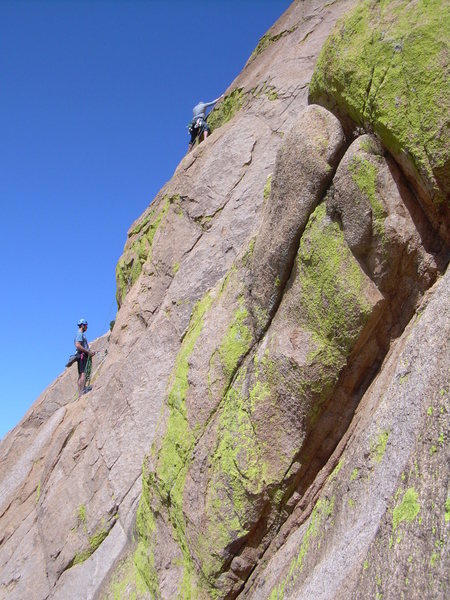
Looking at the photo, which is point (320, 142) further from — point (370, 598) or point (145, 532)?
point (145, 532)

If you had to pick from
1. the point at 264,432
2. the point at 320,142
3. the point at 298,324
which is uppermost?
the point at 320,142

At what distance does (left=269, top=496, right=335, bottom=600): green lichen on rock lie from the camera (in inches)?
312

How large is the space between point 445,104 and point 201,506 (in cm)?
822

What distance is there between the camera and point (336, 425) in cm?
923

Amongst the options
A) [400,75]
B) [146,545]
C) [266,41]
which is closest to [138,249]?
[266,41]

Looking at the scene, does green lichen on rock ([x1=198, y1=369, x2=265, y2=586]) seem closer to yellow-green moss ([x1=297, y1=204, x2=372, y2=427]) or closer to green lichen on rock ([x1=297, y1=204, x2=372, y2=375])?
yellow-green moss ([x1=297, y1=204, x2=372, y2=427])

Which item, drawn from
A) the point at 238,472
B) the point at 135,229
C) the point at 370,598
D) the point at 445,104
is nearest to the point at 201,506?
the point at 238,472

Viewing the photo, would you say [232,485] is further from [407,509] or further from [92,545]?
[92,545]

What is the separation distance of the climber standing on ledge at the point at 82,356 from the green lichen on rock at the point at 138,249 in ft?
7.88

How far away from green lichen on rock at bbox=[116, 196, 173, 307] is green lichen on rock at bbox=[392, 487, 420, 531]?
49.7 ft

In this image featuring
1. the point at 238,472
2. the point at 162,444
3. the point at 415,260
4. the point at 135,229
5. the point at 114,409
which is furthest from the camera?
the point at 135,229

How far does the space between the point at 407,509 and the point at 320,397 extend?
11.8ft

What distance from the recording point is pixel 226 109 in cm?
2209

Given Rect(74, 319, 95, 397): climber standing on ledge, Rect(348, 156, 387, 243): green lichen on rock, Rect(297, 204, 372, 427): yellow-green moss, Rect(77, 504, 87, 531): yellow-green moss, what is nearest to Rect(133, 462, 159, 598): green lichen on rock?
Rect(77, 504, 87, 531): yellow-green moss
